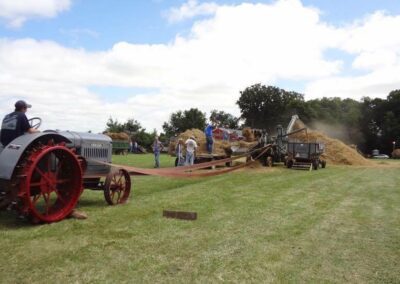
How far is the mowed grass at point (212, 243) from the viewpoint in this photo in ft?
14.3

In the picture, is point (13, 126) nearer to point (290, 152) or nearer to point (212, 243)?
point (212, 243)

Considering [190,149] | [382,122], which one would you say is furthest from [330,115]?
A: [190,149]

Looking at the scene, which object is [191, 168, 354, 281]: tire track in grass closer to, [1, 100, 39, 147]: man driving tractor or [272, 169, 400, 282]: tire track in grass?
[272, 169, 400, 282]: tire track in grass

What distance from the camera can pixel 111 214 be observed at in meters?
7.28

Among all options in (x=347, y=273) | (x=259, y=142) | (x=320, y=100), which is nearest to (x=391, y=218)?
(x=347, y=273)

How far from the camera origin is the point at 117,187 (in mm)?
8469

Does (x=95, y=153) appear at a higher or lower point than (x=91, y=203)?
higher

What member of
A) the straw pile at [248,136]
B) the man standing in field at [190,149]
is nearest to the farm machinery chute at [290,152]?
the man standing in field at [190,149]

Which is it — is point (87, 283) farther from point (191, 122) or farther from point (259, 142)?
point (191, 122)

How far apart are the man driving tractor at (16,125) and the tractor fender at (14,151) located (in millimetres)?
158

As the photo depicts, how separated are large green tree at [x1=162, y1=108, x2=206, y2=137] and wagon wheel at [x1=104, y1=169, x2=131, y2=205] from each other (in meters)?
81.4

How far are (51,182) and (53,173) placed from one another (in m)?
0.26

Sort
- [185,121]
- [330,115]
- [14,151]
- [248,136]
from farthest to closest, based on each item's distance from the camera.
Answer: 1. [185,121]
2. [330,115]
3. [248,136]
4. [14,151]

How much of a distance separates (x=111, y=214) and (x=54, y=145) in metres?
1.56
